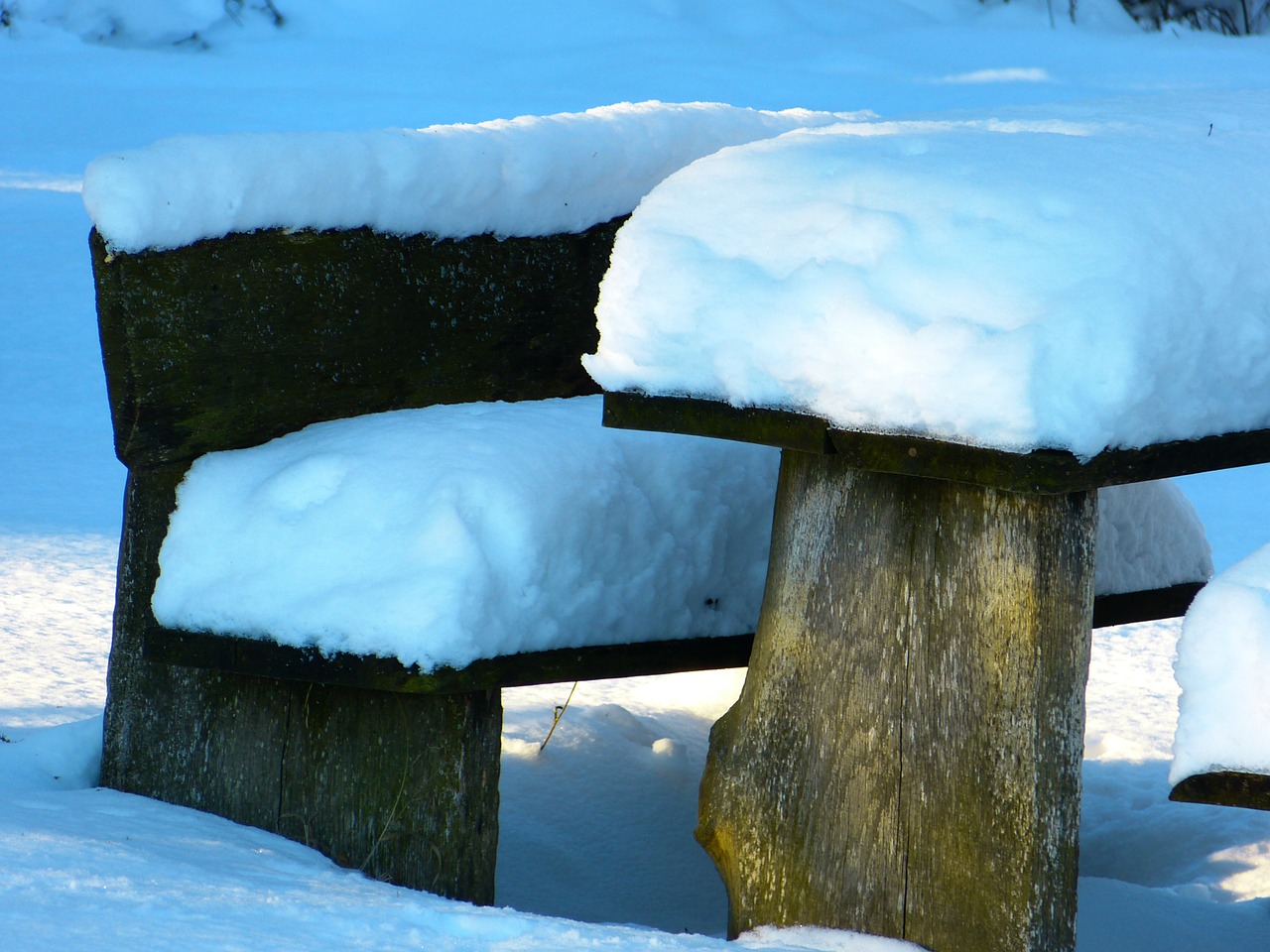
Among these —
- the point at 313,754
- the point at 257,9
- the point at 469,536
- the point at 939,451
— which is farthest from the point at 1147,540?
the point at 257,9

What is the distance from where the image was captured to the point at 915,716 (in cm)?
223

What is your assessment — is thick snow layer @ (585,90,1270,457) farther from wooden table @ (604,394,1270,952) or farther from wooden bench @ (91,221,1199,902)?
wooden bench @ (91,221,1199,902)

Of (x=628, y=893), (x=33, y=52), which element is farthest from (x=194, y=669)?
(x=33, y=52)

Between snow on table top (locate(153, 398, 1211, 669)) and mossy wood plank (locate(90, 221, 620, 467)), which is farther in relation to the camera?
mossy wood plank (locate(90, 221, 620, 467))

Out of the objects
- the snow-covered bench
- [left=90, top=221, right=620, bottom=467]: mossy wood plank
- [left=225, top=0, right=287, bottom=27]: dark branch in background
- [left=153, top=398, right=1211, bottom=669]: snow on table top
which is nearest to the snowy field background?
[left=225, top=0, right=287, bottom=27]: dark branch in background

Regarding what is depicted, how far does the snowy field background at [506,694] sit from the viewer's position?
2033mm

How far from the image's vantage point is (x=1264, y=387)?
2125 mm

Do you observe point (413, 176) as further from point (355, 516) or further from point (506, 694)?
point (506, 694)

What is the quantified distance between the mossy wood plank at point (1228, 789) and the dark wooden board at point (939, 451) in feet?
1.31

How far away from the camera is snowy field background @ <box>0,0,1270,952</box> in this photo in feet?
6.67

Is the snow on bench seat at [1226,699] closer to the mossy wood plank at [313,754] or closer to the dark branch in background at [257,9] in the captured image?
the mossy wood plank at [313,754]

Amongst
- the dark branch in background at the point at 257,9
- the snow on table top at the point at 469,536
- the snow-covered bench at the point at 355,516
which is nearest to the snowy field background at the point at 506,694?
the dark branch in background at the point at 257,9

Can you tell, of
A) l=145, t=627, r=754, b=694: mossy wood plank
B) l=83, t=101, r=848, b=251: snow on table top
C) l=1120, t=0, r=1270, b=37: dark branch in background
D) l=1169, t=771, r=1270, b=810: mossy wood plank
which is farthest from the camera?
l=1120, t=0, r=1270, b=37: dark branch in background

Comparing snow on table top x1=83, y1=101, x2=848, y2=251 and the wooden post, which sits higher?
snow on table top x1=83, y1=101, x2=848, y2=251
